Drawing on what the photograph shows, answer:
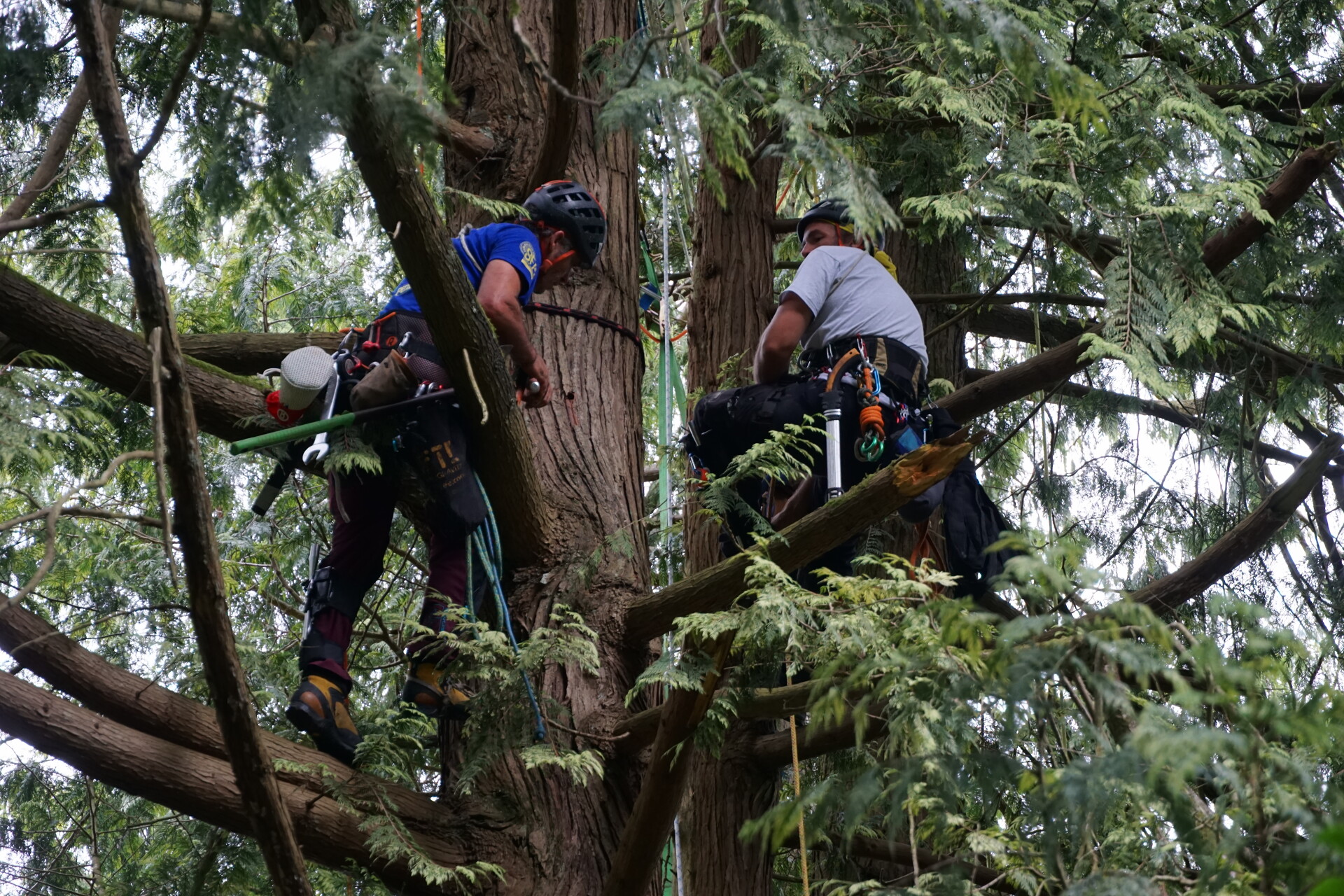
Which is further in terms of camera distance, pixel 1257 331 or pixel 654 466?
pixel 654 466

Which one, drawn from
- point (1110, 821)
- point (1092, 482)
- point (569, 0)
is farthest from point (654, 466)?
point (1110, 821)

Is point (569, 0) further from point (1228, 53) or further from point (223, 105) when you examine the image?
A: point (1228, 53)

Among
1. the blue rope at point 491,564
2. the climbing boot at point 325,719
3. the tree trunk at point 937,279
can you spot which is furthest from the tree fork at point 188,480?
the tree trunk at point 937,279

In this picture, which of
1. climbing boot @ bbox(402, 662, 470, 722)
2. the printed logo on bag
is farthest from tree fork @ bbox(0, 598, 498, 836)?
the printed logo on bag

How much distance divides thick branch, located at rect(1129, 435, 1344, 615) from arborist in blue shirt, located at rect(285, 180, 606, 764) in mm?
2238

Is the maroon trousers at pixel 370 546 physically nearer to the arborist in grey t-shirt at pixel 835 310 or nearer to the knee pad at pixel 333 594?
the knee pad at pixel 333 594

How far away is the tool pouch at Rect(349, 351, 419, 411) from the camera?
4.12 meters

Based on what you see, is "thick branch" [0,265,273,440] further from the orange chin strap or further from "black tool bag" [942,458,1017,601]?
A: "black tool bag" [942,458,1017,601]

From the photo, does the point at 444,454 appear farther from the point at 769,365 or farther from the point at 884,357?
the point at 884,357

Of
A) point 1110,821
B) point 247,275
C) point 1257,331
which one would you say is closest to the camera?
point 1110,821

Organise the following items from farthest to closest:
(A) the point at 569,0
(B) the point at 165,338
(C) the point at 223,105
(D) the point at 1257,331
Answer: (D) the point at 1257,331, (A) the point at 569,0, (C) the point at 223,105, (B) the point at 165,338

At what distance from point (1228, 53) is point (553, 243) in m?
3.58

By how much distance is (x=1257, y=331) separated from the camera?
5793 millimetres

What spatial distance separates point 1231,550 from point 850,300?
1654 millimetres
